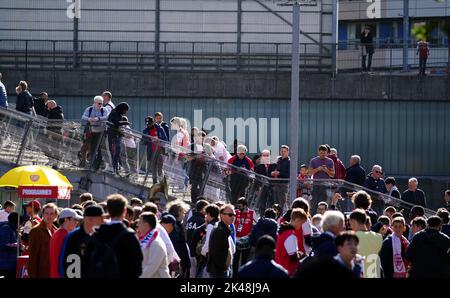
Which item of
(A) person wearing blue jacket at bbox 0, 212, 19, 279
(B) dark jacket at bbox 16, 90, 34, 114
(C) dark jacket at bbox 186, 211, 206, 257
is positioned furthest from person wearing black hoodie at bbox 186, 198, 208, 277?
(B) dark jacket at bbox 16, 90, 34, 114

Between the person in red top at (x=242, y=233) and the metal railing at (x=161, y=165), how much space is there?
3.69 metres

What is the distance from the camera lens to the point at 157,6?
39.0 metres

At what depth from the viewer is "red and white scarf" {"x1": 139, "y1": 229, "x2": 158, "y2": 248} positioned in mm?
13602

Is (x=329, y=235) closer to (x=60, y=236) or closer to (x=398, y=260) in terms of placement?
(x=60, y=236)

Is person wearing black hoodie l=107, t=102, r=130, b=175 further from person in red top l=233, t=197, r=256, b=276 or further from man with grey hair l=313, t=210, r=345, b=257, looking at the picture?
man with grey hair l=313, t=210, r=345, b=257

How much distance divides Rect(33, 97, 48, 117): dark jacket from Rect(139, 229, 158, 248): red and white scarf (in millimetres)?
16373

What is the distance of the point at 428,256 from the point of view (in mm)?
15773

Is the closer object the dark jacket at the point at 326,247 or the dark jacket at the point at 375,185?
the dark jacket at the point at 326,247

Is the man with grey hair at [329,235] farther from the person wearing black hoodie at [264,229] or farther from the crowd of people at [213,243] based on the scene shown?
the person wearing black hoodie at [264,229]

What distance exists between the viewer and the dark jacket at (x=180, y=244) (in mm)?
16703

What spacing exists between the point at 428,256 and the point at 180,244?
3.25 m

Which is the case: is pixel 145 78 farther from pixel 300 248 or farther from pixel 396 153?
pixel 300 248

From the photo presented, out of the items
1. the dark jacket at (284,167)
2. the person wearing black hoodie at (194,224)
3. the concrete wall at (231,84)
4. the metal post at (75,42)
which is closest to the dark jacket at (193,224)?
the person wearing black hoodie at (194,224)
